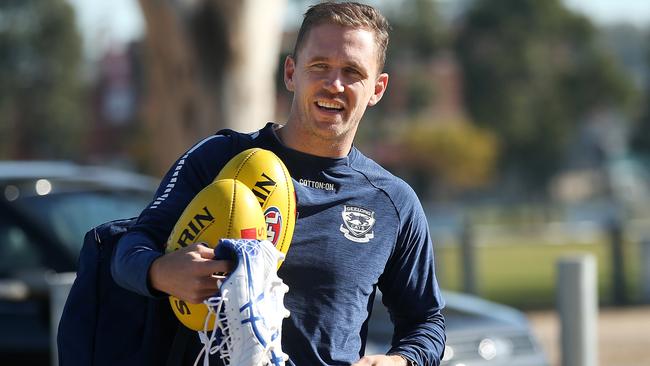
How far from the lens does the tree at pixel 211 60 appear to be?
9.04m

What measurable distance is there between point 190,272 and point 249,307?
0.47ft

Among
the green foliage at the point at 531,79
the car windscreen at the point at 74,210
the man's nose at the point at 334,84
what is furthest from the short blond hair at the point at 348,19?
the green foliage at the point at 531,79

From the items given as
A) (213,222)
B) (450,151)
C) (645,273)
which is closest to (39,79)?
(450,151)

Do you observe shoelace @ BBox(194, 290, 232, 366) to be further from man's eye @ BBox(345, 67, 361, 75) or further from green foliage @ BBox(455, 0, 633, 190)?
green foliage @ BBox(455, 0, 633, 190)

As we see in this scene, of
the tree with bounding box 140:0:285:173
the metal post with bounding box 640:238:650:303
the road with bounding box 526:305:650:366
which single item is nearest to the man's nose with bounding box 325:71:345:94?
the tree with bounding box 140:0:285:173

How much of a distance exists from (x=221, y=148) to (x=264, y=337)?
0.61 metres

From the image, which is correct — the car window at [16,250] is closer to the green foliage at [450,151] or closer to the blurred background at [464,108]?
the blurred background at [464,108]

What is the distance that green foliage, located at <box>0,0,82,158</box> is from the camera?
5728cm

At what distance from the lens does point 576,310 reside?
19.7ft

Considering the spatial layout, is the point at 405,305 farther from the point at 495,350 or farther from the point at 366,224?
the point at 495,350

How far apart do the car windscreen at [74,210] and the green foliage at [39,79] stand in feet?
167

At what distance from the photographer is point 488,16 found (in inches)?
2749

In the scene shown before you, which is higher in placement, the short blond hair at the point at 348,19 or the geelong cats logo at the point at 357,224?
the short blond hair at the point at 348,19

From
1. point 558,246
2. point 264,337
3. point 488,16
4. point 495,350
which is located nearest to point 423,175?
point 488,16
